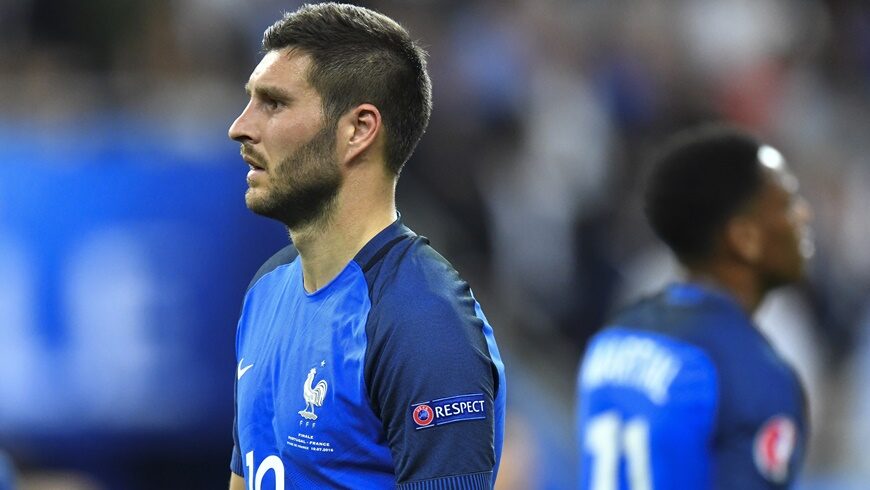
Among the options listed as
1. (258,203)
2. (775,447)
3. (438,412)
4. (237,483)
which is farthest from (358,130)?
(775,447)

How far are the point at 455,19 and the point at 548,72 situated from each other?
87 centimetres

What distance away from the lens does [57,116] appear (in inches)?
303

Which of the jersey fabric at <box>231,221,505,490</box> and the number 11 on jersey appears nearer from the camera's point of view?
the jersey fabric at <box>231,221,505,490</box>

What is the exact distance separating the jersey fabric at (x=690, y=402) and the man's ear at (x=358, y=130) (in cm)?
165

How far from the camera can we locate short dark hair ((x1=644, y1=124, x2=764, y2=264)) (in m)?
4.73

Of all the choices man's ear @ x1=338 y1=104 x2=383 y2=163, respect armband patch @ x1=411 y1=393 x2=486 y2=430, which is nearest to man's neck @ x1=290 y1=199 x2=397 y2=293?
man's ear @ x1=338 y1=104 x2=383 y2=163

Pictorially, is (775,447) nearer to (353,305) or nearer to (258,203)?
(353,305)

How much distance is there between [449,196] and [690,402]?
428 cm

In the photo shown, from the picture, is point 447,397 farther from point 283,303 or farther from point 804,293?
point 804,293

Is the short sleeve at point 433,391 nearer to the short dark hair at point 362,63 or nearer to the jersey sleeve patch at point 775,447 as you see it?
the short dark hair at point 362,63

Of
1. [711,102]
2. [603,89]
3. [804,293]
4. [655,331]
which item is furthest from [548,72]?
[655,331]

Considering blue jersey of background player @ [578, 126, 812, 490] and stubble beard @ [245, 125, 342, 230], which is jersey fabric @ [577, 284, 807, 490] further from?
stubble beard @ [245, 125, 342, 230]

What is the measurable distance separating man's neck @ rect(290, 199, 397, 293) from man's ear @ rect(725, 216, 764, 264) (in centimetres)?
188

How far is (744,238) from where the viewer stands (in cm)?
468
